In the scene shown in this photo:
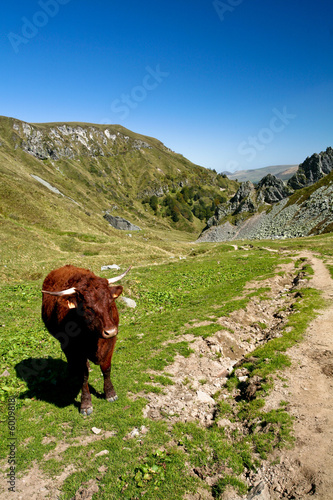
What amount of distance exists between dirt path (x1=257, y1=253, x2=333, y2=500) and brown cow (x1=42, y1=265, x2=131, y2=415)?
6.18 m

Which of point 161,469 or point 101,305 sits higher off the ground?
point 101,305

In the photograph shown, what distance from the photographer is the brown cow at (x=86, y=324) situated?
8.27m

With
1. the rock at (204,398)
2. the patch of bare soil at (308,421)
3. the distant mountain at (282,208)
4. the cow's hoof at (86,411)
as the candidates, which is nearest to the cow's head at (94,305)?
the cow's hoof at (86,411)

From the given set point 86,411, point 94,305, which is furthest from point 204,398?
point 94,305

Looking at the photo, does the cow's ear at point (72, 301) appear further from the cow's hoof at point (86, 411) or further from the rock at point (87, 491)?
the rock at point (87, 491)

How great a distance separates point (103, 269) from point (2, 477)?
30.4 m

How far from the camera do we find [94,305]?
8.24 metres

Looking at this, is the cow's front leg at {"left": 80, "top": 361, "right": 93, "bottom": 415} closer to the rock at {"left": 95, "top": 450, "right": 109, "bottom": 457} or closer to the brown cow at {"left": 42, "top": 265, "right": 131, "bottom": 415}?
the brown cow at {"left": 42, "top": 265, "right": 131, "bottom": 415}

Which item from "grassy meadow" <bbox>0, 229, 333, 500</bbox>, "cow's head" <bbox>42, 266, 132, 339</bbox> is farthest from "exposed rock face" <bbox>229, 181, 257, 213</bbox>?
"cow's head" <bbox>42, 266, 132, 339</bbox>

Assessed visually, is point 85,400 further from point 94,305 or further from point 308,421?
point 308,421

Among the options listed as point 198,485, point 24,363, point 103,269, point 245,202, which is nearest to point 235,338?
point 198,485

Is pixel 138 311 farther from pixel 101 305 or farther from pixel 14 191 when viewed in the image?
pixel 14 191

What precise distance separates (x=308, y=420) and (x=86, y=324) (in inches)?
338

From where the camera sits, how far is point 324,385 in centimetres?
1053
